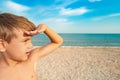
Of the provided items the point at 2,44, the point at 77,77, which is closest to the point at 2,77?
the point at 2,44

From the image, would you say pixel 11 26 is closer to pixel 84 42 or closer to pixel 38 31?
pixel 38 31

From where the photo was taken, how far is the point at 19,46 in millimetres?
2316

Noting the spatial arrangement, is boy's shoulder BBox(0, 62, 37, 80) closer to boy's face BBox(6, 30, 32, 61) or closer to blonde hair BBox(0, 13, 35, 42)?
boy's face BBox(6, 30, 32, 61)

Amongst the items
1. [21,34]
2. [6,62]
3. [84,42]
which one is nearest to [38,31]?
[21,34]

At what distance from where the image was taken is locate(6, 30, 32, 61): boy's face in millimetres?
2309

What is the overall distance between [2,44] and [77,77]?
8684 millimetres

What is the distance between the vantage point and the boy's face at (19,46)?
2309mm

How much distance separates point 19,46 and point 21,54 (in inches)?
2.7

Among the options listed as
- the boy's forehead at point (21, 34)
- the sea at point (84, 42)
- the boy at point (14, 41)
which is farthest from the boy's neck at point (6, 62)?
the sea at point (84, 42)

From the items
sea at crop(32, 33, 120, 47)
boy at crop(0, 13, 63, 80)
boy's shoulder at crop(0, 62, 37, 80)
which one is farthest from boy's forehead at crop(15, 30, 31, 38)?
sea at crop(32, 33, 120, 47)

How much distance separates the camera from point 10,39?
91.6 inches

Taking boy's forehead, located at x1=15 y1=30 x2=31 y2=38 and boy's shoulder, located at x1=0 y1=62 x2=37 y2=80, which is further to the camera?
boy's shoulder, located at x1=0 y1=62 x2=37 y2=80

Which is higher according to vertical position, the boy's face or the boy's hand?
the boy's hand

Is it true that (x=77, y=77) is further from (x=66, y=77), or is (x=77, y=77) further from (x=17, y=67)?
(x=17, y=67)
